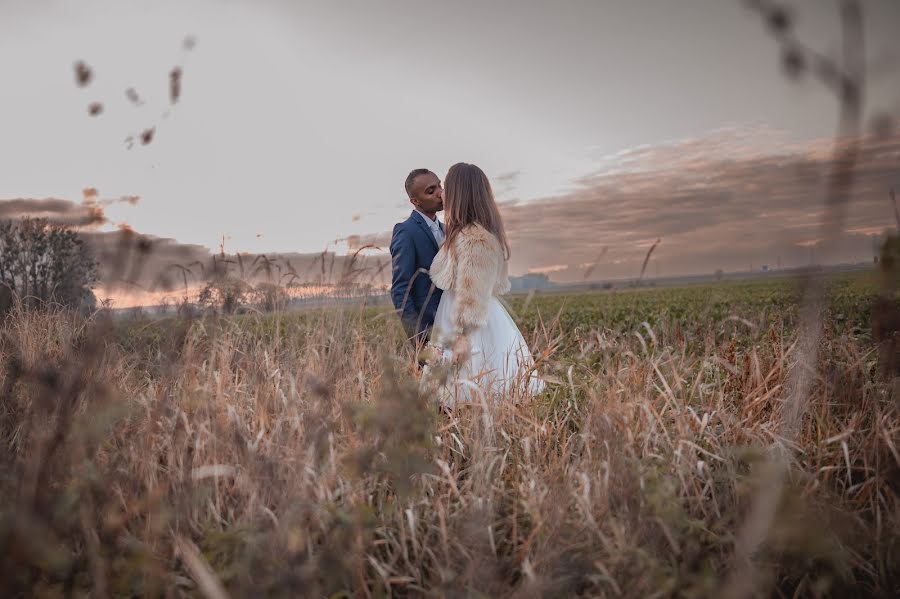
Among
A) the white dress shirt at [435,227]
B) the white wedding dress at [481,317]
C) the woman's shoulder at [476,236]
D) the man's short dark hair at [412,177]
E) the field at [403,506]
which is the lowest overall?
the field at [403,506]

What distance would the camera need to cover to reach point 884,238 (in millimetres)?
2174

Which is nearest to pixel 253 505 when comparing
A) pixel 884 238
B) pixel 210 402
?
pixel 210 402

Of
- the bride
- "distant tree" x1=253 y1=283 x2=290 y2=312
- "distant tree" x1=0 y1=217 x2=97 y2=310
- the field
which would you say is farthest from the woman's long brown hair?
"distant tree" x1=0 y1=217 x2=97 y2=310

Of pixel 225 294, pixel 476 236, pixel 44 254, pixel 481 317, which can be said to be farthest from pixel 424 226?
pixel 44 254

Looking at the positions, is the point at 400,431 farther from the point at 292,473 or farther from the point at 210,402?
the point at 210,402

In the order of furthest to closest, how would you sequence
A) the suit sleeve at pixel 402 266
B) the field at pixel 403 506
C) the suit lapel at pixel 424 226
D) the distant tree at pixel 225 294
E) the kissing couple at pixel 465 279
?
the suit lapel at pixel 424 226 → the suit sleeve at pixel 402 266 → the kissing couple at pixel 465 279 → the distant tree at pixel 225 294 → the field at pixel 403 506

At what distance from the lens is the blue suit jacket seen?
192 inches

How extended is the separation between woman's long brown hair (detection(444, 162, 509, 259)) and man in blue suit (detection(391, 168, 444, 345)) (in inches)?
18.8

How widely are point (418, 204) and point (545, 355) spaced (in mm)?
1912

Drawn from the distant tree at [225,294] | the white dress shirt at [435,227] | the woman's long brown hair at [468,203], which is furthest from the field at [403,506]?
the white dress shirt at [435,227]

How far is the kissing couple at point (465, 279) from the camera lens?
14.0 feet

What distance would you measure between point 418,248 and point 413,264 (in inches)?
6.0

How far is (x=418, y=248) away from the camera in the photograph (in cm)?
508

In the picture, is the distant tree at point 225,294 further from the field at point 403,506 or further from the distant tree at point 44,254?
the distant tree at point 44,254
